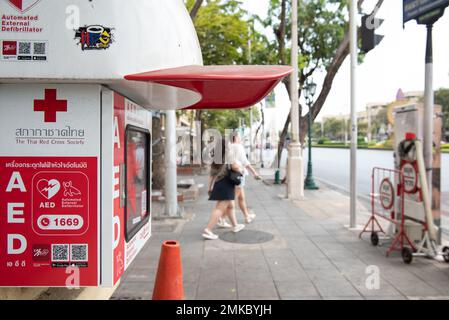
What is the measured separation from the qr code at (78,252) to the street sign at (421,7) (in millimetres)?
5404

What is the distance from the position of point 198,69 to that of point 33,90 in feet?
2.58

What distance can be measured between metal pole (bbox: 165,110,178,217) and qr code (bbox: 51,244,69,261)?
647 centimetres

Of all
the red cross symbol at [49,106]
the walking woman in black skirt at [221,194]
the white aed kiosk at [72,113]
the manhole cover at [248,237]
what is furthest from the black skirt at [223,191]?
the red cross symbol at [49,106]

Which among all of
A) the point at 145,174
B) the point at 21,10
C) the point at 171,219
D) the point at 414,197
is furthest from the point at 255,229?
the point at 21,10

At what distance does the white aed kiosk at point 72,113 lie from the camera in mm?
1683

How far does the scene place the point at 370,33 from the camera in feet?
21.2

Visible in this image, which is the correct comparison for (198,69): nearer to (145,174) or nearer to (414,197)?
(145,174)

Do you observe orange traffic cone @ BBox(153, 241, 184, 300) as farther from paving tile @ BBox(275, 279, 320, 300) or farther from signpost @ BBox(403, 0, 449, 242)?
signpost @ BBox(403, 0, 449, 242)

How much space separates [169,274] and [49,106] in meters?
1.92

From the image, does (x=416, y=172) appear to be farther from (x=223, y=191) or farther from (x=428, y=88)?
(x=223, y=191)

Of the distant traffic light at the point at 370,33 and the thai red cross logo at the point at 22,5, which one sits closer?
the thai red cross logo at the point at 22,5

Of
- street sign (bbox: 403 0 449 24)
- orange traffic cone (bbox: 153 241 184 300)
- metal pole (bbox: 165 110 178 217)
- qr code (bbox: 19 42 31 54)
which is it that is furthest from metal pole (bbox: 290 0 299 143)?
qr code (bbox: 19 42 31 54)

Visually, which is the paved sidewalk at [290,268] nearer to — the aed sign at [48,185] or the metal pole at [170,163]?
the metal pole at [170,163]

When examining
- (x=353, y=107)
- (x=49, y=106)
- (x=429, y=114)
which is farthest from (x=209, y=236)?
(x=49, y=106)
